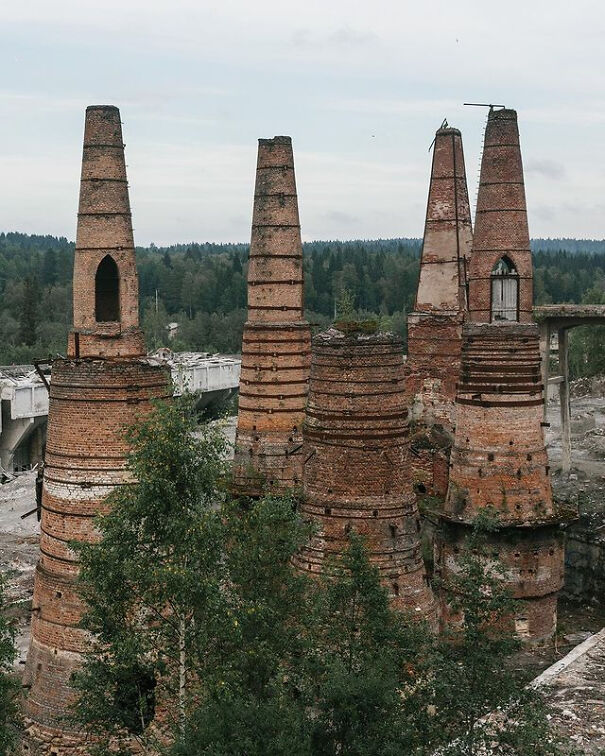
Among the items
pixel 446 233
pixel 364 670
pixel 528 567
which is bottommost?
pixel 528 567

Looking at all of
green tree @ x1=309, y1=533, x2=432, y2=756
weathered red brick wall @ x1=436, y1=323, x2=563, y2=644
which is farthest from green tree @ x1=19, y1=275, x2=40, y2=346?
green tree @ x1=309, y1=533, x2=432, y2=756

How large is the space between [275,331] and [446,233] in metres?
5.73

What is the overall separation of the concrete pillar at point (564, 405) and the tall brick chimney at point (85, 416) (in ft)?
65.6

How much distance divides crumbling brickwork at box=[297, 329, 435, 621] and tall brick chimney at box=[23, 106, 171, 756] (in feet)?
8.73

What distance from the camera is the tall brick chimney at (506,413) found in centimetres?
2116

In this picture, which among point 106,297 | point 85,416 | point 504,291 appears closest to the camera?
point 85,416

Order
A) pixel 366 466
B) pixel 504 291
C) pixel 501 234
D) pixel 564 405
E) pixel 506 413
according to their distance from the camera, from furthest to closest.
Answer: pixel 564 405 → pixel 504 291 → pixel 501 234 → pixel 506 413 → pixel 366 466

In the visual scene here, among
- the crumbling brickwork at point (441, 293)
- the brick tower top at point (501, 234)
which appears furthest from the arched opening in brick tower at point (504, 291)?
the crumbling brickwork at point (441, 293)

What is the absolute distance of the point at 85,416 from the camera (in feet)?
56.0

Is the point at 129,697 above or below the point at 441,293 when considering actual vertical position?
below

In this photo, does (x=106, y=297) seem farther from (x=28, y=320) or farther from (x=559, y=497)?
(x=28, y=320)

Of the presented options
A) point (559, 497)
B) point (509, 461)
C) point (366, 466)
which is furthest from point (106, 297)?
point (559, 497)

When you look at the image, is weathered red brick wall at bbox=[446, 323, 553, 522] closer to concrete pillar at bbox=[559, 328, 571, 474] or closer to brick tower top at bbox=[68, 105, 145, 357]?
brick tower top at bbox=[68, 105, 145, 357]

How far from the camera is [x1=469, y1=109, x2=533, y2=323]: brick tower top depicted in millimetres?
21422
